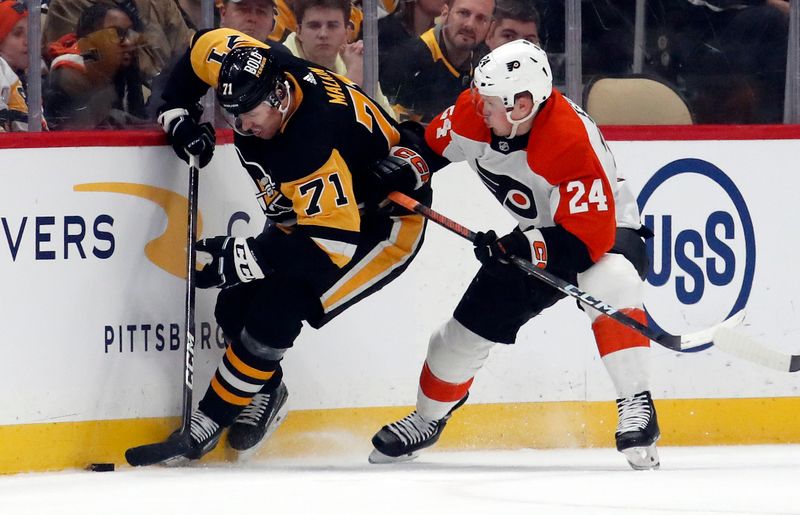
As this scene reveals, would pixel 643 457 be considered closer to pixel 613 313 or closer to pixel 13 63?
pixel 613 313

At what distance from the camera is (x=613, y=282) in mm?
3789

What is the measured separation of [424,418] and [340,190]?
756 mm

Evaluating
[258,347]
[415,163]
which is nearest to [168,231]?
[258,347]

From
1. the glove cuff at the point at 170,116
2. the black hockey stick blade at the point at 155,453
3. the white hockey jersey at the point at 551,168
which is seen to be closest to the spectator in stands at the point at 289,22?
the glove cuff at the point at 170,116

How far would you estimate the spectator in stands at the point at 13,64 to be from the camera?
413 cm

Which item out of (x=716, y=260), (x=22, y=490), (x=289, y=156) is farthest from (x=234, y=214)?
(x=716, y=260)

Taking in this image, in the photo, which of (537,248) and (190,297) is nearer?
(537,248)

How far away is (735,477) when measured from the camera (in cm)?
369

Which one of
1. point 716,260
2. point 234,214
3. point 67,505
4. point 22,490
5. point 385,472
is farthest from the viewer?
point 716,260

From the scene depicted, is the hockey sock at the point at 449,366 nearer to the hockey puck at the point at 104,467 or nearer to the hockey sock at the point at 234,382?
the hockey sock at the point at 234,382

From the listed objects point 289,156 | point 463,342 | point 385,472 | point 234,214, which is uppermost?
point 289,156

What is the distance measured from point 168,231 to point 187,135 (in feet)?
0.94

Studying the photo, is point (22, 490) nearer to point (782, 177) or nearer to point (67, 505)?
point (67, 505)

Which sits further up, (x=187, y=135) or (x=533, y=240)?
(x=187, y=135)
